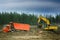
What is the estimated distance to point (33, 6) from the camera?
3.95m

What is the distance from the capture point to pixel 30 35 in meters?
3.88

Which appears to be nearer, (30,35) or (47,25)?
(30,35)

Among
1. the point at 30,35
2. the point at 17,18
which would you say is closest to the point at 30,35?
the point at 30,35

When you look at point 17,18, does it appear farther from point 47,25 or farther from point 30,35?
point 47,25

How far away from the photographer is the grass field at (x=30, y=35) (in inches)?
149

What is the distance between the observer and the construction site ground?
380cm

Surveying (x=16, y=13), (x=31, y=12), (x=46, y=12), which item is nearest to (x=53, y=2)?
(x=46, y=12)

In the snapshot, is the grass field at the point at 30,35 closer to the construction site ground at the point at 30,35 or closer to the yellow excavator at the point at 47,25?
the construction site ground at the point at 30,35

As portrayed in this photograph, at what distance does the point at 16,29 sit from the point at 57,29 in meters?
1.02

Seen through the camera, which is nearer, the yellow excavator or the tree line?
the tree line

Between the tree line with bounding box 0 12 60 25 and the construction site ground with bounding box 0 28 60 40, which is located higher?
the tree line with bounding box 0 12 60 25

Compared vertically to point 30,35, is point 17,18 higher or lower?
higher

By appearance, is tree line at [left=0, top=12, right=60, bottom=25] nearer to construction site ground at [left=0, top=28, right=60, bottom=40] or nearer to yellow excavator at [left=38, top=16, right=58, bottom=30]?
yellow excavator at [left=38, top=16, right=58, bottom=30]

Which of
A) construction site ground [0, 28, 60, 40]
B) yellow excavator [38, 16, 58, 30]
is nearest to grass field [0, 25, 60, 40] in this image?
construction site ground [0, 28, 60, 40]
